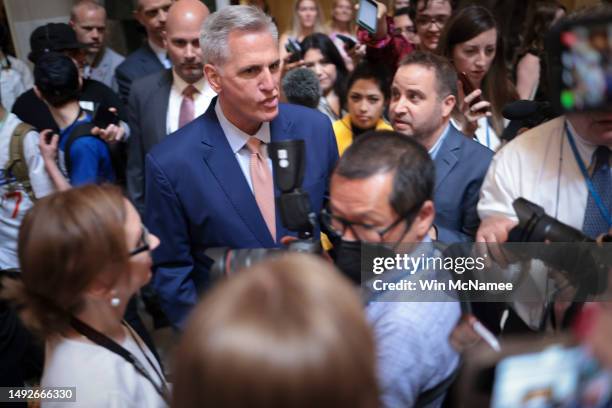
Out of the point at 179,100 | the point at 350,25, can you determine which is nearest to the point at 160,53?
the point at 179,100

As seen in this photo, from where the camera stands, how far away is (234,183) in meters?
1.75

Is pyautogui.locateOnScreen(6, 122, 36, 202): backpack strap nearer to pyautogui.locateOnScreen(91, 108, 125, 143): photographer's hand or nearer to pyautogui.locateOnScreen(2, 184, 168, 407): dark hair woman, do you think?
pyautogui.locateOnScreen(91, 108, 125, 143): photographer's hand

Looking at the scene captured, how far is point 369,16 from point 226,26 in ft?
3.85

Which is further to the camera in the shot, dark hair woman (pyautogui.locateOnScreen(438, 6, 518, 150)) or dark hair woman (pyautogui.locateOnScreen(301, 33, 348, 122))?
dark hair woman (pyautogui.locateOnScreen(301, 33, 348, 122))

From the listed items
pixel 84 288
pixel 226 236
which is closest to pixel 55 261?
pixel 84 288

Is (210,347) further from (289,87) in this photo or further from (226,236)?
(289,87)

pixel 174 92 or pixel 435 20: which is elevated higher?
pixel 435 20

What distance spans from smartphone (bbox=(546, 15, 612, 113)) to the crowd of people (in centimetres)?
4

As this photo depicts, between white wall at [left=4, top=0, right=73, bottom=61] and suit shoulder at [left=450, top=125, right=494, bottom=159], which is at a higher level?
white wall at [left=4, top=0, right=73, bottom=61]

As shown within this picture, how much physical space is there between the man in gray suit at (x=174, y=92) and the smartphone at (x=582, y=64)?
6.45 ft

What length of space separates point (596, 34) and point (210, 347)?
65 cm

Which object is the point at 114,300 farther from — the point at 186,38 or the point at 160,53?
the point at 160,53

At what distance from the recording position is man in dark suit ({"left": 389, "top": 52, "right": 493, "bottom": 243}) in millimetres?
1819

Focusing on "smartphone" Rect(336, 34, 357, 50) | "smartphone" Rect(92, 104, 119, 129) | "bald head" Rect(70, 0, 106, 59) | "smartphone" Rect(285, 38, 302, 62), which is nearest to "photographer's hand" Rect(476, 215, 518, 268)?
"smartphone" Rect(92, 104, 119, 129)
